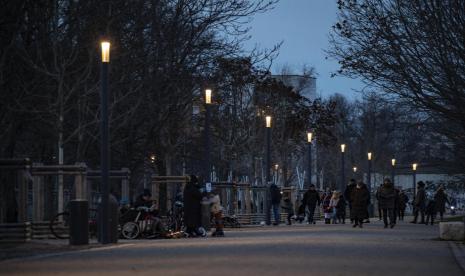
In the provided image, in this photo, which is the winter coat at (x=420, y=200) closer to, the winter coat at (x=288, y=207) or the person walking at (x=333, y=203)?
the person walking at (x=333, y=203)

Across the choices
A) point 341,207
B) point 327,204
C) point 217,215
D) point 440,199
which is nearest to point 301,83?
point 327,204

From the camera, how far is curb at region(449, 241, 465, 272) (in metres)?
17.7

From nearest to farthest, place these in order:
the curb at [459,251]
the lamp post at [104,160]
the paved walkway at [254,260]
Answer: the paved walkway at [254,260] → the curb at [459,251] → the lamp post at [104,160]

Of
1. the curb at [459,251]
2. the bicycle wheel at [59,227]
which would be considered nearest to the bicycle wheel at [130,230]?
the bicycle wheel at [59,227]

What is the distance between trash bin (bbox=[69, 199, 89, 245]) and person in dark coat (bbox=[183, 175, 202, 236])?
631 centimetres

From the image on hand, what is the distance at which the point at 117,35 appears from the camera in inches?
1467

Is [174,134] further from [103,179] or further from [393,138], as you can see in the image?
[393,138]

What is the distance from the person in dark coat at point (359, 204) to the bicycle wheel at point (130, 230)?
10.4 meters

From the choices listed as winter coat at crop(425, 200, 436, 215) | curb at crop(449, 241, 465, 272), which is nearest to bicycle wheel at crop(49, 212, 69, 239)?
curb at crop(449, 241, 465, 272)

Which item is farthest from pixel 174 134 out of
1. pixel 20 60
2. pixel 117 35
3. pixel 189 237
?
pixel 189 237

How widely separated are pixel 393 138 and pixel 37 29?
81887mm

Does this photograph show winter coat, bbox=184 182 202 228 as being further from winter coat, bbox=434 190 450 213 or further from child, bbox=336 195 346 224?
child, bbox=336 195 346 224

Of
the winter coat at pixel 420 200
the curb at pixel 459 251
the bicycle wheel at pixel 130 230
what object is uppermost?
the winter coat at pixel 420 200

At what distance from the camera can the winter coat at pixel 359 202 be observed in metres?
37.1
